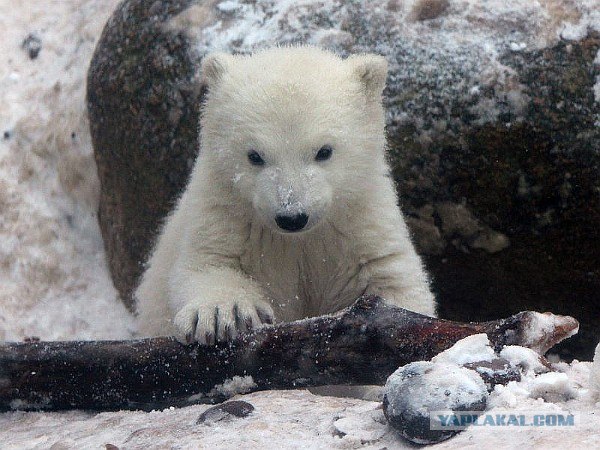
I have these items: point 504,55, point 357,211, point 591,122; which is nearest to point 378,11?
point 504,55

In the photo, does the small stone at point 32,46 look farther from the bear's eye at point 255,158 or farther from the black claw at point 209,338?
the black claw at point 209,338

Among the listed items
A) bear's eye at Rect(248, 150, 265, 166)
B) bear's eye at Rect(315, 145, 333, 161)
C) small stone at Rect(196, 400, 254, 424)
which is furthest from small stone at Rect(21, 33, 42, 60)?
small stone at Rect(196, 400, 254, 424)

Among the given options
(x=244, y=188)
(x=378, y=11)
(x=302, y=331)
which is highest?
(x=378, y=11)

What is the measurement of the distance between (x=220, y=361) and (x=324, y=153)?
1.23m

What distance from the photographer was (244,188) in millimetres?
5047

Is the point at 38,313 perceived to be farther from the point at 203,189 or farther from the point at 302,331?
the point at 302,331

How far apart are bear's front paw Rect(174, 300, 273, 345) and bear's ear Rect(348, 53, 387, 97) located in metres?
1.45

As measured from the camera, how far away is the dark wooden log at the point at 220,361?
4.19 meters

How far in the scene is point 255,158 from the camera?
4.96m

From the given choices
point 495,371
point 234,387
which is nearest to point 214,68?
point 234,387

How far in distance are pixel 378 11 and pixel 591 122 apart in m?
1.74

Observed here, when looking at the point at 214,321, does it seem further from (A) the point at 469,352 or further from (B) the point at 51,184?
(B) the point at 51,184

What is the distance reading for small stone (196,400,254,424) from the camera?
397 centimetres

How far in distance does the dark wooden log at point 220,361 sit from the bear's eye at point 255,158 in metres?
0.93
